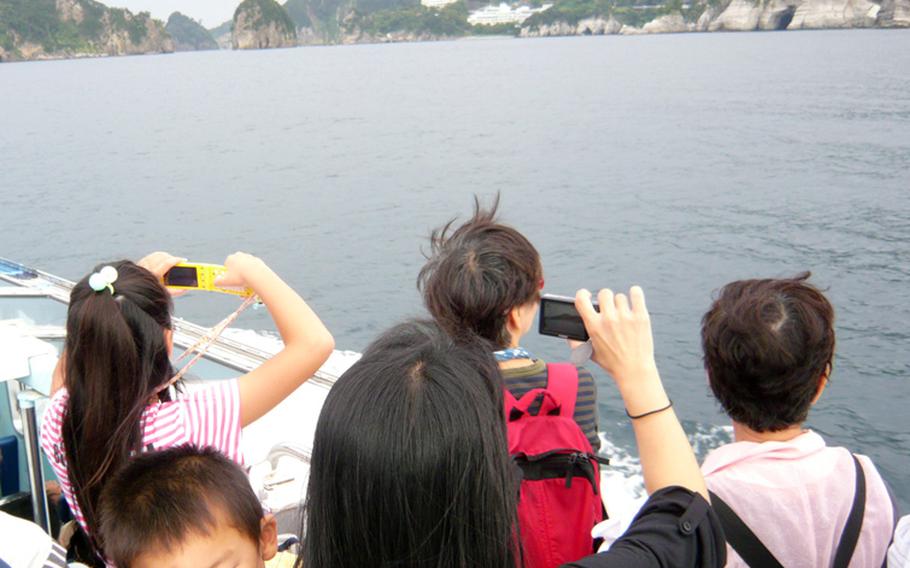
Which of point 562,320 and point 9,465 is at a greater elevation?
point 562,320

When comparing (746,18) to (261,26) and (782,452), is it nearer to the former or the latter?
(261,26)

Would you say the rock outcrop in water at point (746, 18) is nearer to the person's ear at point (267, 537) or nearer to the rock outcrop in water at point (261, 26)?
the rock outcrop in water at point (261, 26)

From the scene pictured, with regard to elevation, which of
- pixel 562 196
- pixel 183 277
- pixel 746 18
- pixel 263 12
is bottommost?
pixel 562 196

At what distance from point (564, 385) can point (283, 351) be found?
58 cm

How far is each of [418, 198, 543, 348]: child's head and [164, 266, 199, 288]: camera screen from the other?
548 mm

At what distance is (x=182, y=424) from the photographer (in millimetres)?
1693

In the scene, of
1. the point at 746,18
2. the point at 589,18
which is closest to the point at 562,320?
the point at 746,18

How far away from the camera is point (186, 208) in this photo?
55.1 ft

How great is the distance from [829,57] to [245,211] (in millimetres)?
38467

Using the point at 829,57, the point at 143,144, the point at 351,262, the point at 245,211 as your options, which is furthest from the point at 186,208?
the point at 829,57

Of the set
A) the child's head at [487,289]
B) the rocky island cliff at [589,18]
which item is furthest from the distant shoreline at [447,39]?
the child's head at [487,289]

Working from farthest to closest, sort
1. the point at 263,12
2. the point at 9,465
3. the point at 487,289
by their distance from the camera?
the point at 263,12
the point at 9,465
the point at 487,289

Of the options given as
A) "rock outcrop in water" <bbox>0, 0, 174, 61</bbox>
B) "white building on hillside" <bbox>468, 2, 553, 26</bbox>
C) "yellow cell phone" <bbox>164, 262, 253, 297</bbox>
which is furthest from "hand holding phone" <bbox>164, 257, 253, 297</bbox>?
"white building on hillside" <bbox>468, 2, 553, 26</bbox>

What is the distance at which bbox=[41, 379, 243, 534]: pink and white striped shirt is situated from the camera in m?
1.67
